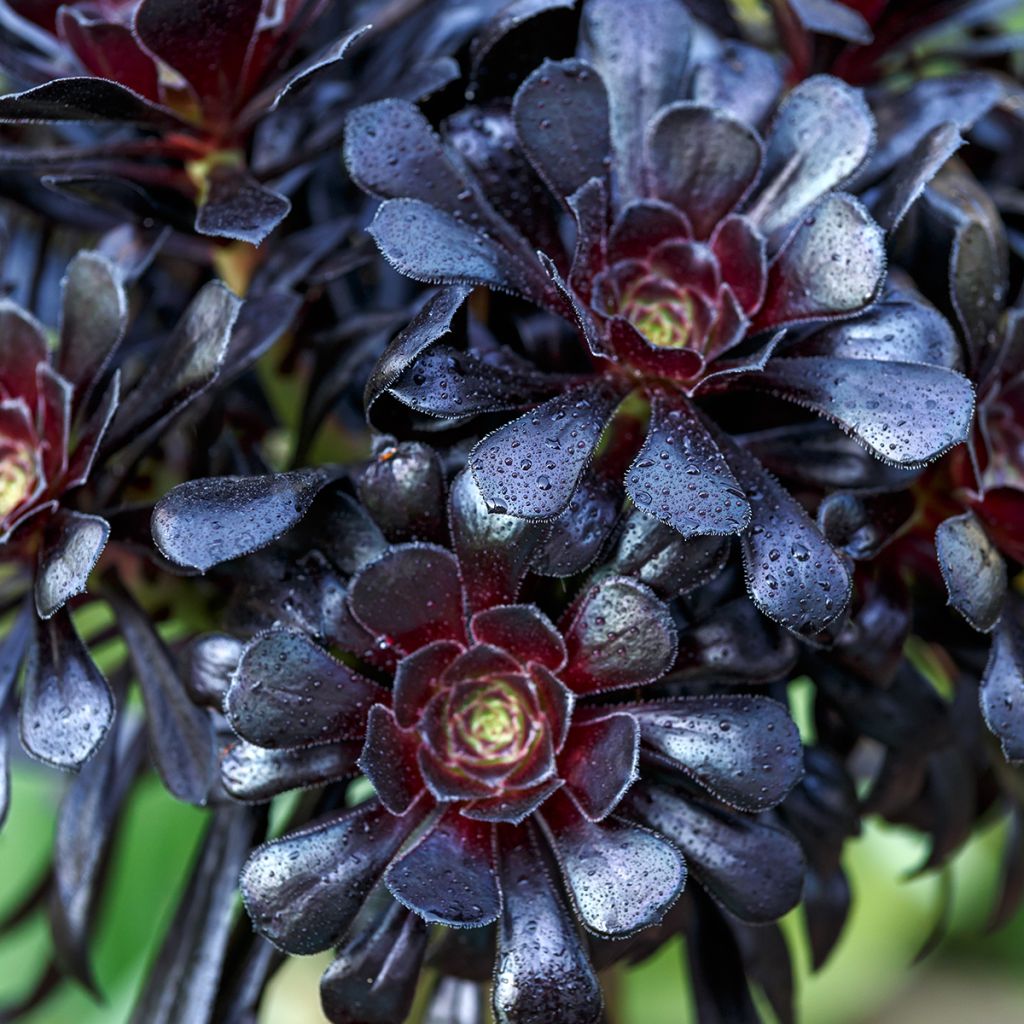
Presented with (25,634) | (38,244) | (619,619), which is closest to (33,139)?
(38,244)

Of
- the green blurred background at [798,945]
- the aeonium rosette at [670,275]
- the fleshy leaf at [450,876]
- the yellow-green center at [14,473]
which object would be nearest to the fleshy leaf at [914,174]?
the aeonium rosette at [670,275]

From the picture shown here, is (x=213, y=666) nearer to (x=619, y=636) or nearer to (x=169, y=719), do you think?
(x=169, y=719)

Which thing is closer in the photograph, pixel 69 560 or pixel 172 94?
pixel 69 560

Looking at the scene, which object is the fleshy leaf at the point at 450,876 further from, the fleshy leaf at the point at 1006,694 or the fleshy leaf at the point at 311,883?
the fleshy leaf at the point at 1006,694

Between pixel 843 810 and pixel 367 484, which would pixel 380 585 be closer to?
pixel 367 484

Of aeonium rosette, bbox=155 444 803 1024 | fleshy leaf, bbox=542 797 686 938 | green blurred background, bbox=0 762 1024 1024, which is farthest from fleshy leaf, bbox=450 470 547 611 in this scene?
green blurred background, bbox=0 762 1024 1024

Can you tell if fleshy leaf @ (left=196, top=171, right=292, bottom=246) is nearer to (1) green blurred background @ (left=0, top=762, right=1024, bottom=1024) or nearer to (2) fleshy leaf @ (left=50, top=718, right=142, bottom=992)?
(2) fleshy leaf @ (left=50, top=718, right=142, bottom=992)

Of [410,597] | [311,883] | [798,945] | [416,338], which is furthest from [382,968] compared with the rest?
[798,945]
